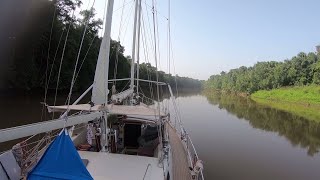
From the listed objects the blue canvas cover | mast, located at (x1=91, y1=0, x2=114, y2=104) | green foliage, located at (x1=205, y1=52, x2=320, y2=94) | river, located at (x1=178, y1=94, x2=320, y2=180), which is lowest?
river, located at (x1=178, y1=94, x2=320, y2=180)

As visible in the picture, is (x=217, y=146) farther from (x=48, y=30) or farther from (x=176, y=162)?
(x=48, y=30)

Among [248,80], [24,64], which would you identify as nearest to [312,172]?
[24,64]

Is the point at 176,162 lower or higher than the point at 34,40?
lower

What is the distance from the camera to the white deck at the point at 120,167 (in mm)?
5457

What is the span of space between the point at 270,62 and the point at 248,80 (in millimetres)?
7831

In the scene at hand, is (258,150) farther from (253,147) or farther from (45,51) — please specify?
(45,51)

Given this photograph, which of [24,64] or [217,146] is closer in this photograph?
[217,146]

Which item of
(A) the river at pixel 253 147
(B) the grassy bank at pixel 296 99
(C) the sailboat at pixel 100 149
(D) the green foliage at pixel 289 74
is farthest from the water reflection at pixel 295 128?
(D) the green foliage at pixel 289 74

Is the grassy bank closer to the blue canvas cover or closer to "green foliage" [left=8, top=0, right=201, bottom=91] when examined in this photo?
"green foliage" [left=8, top=0, right=201, bottom=91]

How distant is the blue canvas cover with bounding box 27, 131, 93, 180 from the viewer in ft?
14.7

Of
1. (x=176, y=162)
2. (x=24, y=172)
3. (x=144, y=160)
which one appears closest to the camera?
(x=24, y=172)

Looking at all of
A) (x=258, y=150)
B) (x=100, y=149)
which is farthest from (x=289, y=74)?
(x=100, y=149)

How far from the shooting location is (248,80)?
76812 millimetres

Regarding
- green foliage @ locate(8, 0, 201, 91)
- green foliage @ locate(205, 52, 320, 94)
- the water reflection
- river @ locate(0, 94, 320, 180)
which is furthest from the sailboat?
green foliage @ locate(205, 52, 320, 94)
